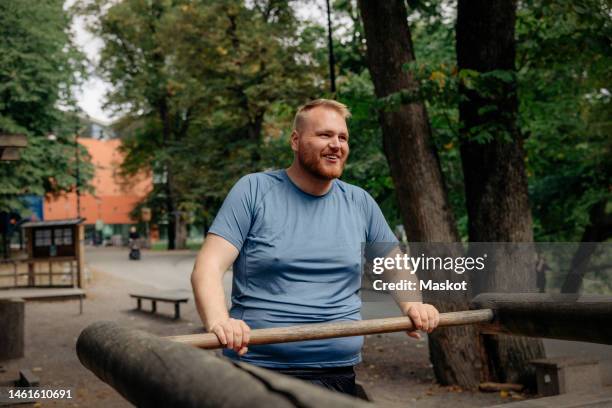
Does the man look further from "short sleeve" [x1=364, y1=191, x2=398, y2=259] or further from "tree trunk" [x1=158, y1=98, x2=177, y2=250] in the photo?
"tree trunk" [x1=158, y1=98, x2=177, y2=250]

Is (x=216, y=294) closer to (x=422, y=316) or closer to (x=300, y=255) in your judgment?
(x=300, y=255)

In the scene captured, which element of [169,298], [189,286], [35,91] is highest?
[35,91]

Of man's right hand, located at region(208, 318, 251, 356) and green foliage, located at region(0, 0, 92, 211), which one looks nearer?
man's right hand, located at region(208, 318, 251, 356)

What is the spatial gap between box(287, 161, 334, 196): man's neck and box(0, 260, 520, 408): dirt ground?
3.11ft

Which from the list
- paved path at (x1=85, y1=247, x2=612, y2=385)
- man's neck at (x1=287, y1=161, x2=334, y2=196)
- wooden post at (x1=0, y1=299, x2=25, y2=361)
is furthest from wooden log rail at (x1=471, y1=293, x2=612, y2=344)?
wooden post at (x1=0, y1=299, x2=25, y2=361)

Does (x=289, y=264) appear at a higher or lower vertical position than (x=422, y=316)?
higher

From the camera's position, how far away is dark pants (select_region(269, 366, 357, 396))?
290cm

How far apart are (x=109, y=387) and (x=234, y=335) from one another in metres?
6.69

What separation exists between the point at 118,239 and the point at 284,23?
1607 inches

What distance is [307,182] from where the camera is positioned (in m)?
3.03

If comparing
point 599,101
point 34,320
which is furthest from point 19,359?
point 599,101

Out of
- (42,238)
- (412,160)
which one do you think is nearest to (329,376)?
(412,160)

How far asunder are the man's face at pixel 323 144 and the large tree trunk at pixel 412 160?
4658 mm

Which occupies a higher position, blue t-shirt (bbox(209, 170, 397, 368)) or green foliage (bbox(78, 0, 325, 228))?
green foliage (bbox(78, 0, 325, 228))
